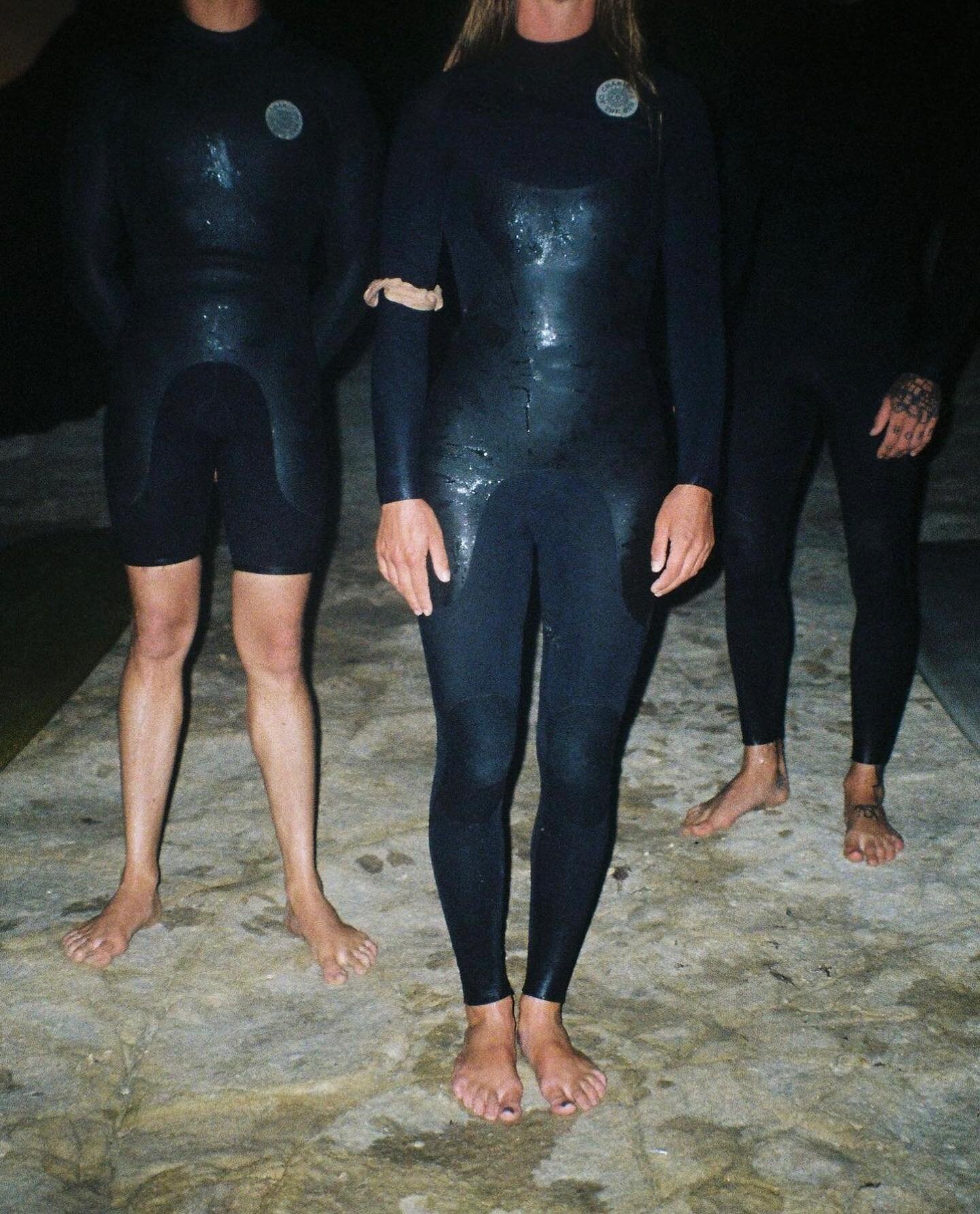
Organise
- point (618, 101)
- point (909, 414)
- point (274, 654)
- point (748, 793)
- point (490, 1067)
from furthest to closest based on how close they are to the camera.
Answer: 1. point (748, 793)
2. point (909, 414)
3. point (274, 654)
4. point (490, 1067)
5. point (618, 101)

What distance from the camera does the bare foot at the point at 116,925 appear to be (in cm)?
278

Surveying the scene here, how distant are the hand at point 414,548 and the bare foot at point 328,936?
38.0 inches

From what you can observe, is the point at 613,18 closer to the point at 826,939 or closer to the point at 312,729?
the point at 312,729

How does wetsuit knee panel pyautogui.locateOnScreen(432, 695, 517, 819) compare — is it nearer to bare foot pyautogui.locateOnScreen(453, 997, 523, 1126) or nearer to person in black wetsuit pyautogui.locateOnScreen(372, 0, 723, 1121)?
person in black wetsuit pyautogui.locateOnScreen(372, 0, 723, 1121)

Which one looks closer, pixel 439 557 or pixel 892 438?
pixel 439 557

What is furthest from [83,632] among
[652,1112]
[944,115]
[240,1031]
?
[944,115]

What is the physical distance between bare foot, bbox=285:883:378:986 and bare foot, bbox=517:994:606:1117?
1.54ft

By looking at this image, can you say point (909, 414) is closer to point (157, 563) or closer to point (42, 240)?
point (157, 563)

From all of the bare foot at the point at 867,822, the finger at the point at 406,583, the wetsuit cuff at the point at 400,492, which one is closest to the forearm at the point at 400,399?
the wetsuit cuff at the point at 400,492

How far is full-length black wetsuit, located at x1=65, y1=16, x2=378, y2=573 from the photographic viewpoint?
247cm

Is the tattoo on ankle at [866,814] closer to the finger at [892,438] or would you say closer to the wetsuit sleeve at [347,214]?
the finger at [892,438]

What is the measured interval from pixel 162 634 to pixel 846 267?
180cm

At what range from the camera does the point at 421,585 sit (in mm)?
2197

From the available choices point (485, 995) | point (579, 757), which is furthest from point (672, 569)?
point (485, 995)
